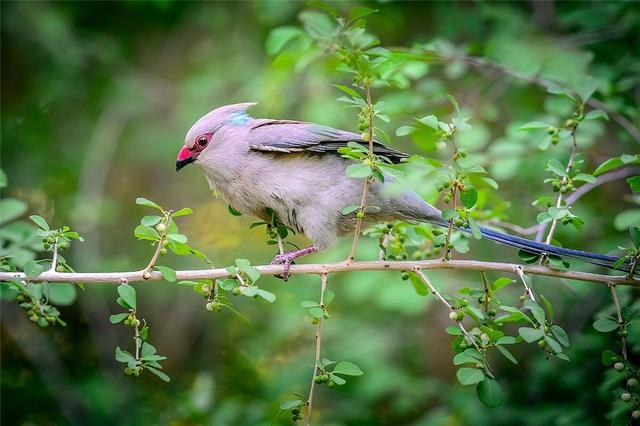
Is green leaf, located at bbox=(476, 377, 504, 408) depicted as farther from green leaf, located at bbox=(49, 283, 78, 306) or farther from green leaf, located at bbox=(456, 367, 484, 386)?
green leaf, located at bbox=(49, 283, 78, 306)

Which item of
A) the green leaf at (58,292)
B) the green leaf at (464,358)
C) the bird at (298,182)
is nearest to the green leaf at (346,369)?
the green leaf at (464,358)

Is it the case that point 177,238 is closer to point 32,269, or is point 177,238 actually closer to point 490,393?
point 32,269

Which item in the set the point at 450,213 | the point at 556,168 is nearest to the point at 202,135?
the point at 450,213

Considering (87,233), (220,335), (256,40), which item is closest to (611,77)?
(256,40)

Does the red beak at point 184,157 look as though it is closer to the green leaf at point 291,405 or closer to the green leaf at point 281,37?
the green leaf at point 281,37

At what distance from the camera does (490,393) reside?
2105 millimetres

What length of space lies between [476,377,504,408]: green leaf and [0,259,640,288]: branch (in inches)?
15.3

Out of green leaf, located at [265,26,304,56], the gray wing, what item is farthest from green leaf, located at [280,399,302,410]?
green leaf, located at [265,26,304,56]

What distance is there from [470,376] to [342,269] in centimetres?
58

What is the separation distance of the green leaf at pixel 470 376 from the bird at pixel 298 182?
2.64 ft

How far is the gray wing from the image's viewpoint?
2.90 metres

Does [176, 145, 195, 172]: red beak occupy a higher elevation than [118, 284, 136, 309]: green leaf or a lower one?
lower

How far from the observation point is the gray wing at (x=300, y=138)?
2904 millimetres

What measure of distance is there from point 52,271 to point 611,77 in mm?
2778
